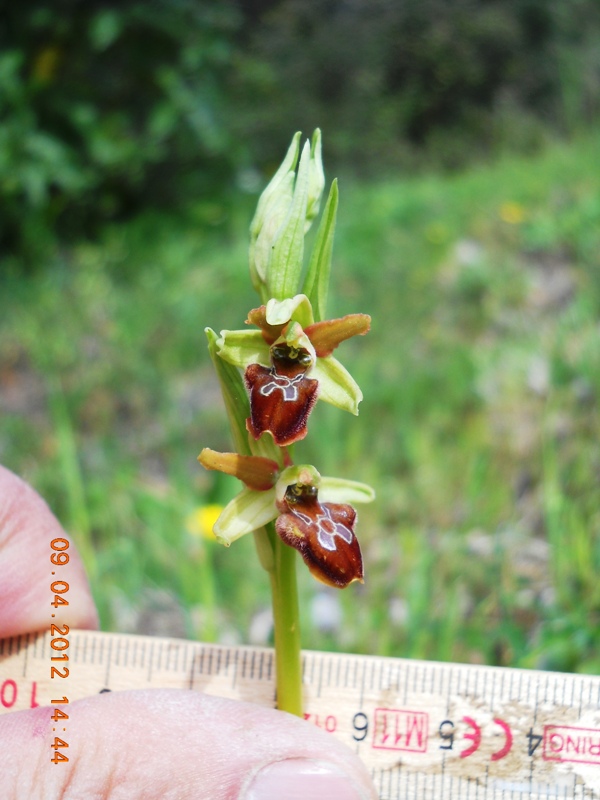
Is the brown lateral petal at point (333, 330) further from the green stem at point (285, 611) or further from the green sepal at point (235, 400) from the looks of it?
the green stem at point (285, 611)

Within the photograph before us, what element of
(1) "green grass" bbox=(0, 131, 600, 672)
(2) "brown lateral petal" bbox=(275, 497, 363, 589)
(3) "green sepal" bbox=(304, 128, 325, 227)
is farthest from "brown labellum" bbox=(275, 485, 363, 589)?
(1) "green grass" bbox=(0, 131, 600, 672)

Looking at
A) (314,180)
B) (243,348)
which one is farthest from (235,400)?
(314,180)

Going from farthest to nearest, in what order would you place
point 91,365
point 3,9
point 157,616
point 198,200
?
point 198,200 < point 3,9 < point 91,365 < point 157,616

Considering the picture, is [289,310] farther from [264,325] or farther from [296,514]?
[296,514]

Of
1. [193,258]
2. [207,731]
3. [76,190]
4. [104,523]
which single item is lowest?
[207,731]

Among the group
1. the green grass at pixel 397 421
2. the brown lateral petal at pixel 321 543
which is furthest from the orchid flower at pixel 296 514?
the green grass at pixel 397 421

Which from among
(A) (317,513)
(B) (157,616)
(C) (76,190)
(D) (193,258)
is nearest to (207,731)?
(A) (317,513)

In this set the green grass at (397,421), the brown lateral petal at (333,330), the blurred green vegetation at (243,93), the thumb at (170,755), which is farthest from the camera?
Result: the blurred green vegetation at (243,93)

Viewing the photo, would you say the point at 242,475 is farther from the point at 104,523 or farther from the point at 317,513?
the point at 104,523

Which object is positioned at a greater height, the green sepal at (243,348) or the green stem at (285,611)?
the green sepal at (243,348)
